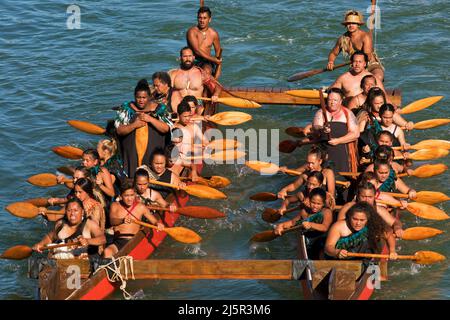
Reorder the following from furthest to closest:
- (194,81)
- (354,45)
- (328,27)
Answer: (328,27), (354,45), (194,81)

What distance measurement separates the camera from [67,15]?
25844mm

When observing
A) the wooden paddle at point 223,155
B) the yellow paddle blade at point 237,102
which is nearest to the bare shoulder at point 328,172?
the wooden paddle at point 223,155

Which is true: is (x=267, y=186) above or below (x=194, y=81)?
below

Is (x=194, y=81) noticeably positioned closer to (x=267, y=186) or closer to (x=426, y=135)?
(x=267, y=186)

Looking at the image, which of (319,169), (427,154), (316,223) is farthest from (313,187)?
(427,154)

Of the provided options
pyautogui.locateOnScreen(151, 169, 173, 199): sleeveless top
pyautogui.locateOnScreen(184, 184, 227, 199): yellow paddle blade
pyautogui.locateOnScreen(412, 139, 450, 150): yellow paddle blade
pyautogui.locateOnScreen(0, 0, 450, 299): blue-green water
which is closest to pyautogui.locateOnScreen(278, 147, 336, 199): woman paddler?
pyautogui.locateOnScreen(184, 184, 227, 199): yellow paddle blade

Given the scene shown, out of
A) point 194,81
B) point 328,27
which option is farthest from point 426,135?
point 328,27

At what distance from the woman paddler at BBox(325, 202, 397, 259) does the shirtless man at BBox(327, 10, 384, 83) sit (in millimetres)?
5686

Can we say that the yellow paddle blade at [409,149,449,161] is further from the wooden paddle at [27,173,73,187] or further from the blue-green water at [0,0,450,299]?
the wooden paddle at [27,173,73,187]

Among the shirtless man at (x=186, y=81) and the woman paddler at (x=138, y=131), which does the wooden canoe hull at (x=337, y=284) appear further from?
the shirtless man at (x=186, y=81)

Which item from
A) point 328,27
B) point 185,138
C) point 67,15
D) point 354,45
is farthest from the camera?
point 67,15

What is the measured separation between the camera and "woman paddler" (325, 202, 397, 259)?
12.1 m

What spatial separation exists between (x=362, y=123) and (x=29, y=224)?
17.9 feet

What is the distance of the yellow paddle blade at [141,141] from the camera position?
14500 mm
